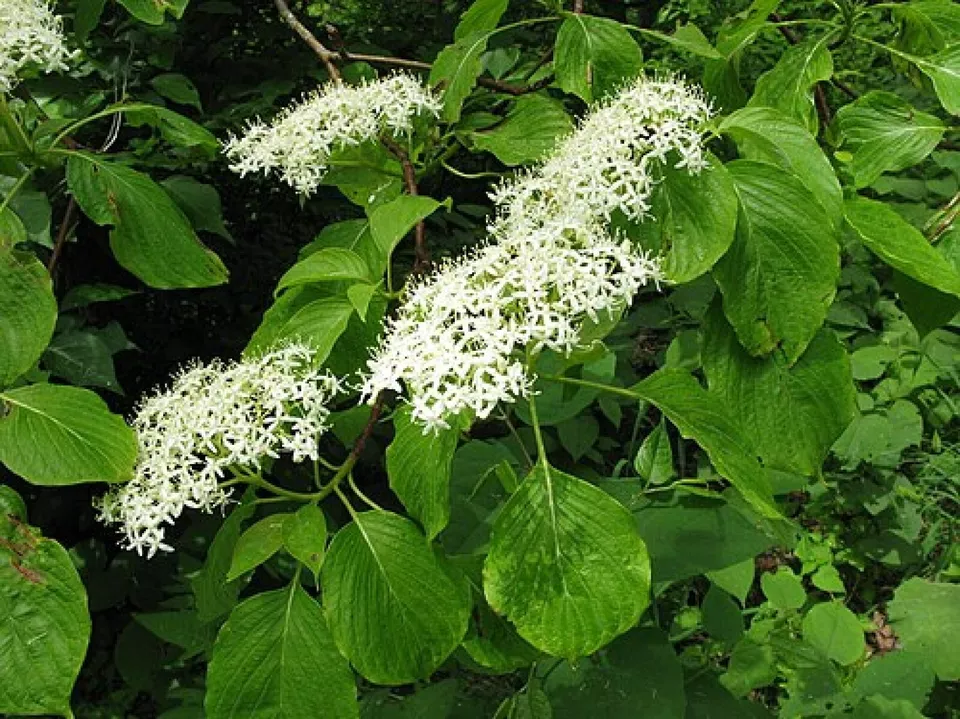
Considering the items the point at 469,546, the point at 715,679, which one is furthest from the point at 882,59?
the point at 469,546

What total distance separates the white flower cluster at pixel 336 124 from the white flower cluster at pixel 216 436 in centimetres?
31

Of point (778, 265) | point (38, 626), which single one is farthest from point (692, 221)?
point (38, 626)

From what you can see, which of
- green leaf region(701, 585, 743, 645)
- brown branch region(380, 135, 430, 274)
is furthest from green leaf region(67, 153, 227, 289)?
green leaf region(701, 585, 743, 645)

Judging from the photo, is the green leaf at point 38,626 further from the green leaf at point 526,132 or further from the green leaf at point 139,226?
the green leaf at point 526,132

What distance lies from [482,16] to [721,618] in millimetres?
912

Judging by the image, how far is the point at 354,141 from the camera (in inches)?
43.6

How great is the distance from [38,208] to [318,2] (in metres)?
1.70

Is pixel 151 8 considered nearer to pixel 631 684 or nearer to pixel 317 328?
pixel 317 328

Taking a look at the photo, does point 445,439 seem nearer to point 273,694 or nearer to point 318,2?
point 273,694

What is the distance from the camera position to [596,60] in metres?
1.03

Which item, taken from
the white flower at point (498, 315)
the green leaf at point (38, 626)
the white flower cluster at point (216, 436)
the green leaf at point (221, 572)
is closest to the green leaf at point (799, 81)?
the white flower at point (498, 315)

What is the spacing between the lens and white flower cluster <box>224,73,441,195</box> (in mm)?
1102

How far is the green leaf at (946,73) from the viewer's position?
875 millimetres

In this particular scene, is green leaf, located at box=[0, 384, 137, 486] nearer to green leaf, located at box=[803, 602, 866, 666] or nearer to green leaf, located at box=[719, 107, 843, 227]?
green leaf, located at box=[719, 107, 843, 227]
